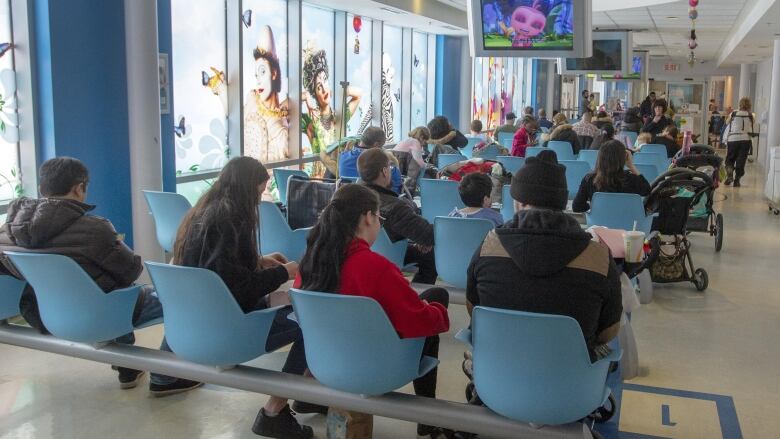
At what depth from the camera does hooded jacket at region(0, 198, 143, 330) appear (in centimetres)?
352

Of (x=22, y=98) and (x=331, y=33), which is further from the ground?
(x=331, y=33)

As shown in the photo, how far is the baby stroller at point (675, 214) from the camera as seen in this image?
6094 millimetres

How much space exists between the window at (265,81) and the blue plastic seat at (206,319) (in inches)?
244

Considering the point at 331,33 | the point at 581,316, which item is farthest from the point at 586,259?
the point at 331,33

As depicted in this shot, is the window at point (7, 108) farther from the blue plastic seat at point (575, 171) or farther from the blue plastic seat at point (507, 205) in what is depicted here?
the blue plastic seat at point (575, 171)

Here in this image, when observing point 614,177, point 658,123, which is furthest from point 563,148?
point 614,177

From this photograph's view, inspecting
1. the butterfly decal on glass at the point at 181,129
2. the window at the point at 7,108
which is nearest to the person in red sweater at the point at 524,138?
the butterfly decal on glass at the point at 181,129

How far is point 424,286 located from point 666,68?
1140 inches

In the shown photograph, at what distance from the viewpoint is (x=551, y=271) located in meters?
2.68

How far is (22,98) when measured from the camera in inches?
219

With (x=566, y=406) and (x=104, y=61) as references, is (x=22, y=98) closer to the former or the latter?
(x=104, y=61)

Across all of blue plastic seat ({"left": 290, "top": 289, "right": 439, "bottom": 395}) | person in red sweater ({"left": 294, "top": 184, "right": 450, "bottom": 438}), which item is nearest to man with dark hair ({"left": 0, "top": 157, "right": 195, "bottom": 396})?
person in red sweater ({"left": 294, "top": 184, "right": 450, "bottom": 438})

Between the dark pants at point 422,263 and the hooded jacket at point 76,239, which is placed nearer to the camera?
the hooded jacket at point 76,239

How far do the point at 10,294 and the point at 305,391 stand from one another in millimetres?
1630
